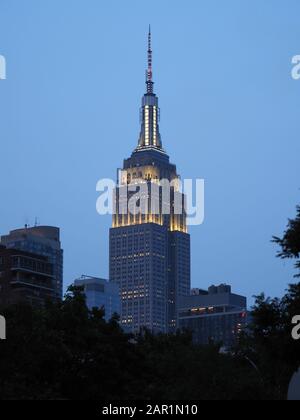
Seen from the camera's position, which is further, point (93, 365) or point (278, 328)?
point (93, 365)

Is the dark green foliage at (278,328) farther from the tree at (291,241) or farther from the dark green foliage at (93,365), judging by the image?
the dark green foliage at (93,365)

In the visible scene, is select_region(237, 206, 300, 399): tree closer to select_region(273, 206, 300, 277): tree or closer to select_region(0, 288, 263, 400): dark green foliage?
select_region(273, 206, 300, 277): tree

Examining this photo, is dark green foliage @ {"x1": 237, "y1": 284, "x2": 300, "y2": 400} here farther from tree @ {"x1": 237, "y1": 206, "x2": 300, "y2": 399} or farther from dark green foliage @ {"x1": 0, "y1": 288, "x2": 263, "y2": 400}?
dark green foliage @ {"x1": 0, "y1": 288, "x2": 263, "y2": 400}

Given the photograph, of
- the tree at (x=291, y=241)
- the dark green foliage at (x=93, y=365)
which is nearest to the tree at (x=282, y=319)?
the tree at (x=291, y=241)

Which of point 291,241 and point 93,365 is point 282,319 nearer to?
point 291,241

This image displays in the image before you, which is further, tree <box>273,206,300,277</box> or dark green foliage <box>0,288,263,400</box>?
dark green foliage <box>0,288,263,400</box>

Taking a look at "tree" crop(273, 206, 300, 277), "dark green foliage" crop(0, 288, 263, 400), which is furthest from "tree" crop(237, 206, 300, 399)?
"dark green foliage" crop(0, 288, 263, 400)

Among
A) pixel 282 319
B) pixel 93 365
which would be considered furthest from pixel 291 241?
pixel 93 365
